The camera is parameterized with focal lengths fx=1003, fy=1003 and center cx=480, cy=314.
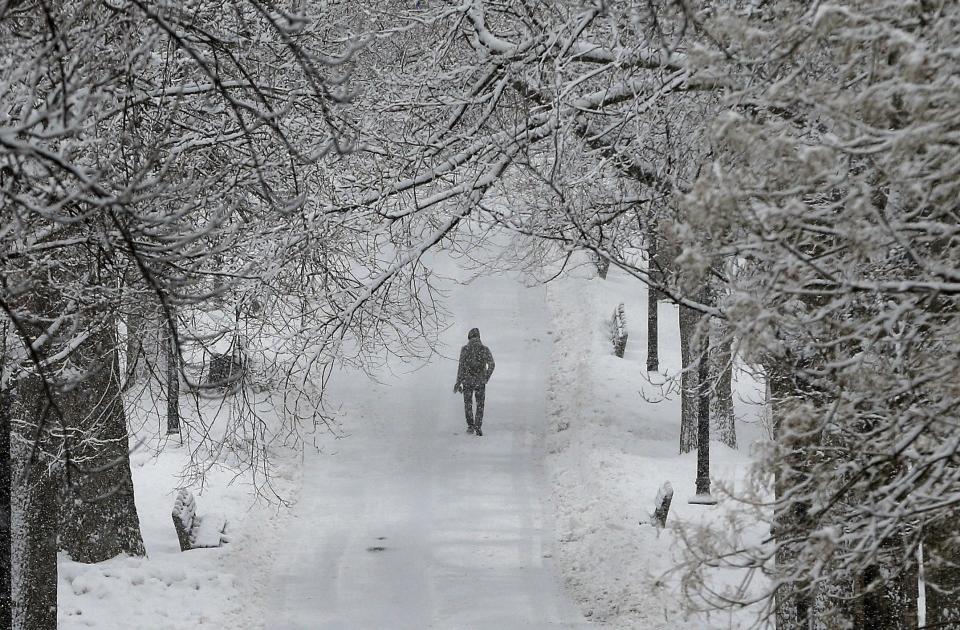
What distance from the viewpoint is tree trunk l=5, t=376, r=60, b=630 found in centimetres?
875

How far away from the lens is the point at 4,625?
674 cm

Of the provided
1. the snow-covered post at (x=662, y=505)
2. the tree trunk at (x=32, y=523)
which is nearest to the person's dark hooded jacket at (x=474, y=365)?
the snow-covered post at (x=662, y=505)

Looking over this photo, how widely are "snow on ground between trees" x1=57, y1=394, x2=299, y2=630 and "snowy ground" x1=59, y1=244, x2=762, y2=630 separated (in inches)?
1.0

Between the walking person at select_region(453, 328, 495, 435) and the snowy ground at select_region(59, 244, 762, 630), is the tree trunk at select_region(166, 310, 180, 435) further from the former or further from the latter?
the walking person at select_region(453, 328, 495, 435)

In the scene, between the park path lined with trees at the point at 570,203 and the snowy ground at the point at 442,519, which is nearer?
the park path lined with trees at the point at 570,203

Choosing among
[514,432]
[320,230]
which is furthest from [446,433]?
[320,230]

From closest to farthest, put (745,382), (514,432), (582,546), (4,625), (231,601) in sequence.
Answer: (4,625) < (231,601) < (582,546) < (514,432) < (745,382)

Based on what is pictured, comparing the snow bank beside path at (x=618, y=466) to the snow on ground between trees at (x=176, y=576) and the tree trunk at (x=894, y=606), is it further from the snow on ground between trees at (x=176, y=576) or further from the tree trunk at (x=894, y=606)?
the snow on ground between trees at (x=176, y=576)

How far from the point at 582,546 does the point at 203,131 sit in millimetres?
6698

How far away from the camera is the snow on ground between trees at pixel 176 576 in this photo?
1004 centimetres

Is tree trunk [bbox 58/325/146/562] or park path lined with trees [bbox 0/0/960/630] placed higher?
park path lined with trees [bbox 0/0/960/630]

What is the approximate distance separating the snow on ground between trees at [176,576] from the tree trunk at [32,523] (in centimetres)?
93

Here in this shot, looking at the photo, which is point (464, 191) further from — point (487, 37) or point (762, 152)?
point (762, 152)

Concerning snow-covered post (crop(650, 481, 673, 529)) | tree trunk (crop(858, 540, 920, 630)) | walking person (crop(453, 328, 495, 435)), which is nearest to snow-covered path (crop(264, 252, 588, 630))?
walking person (crop(453, 328, 495, 435))
